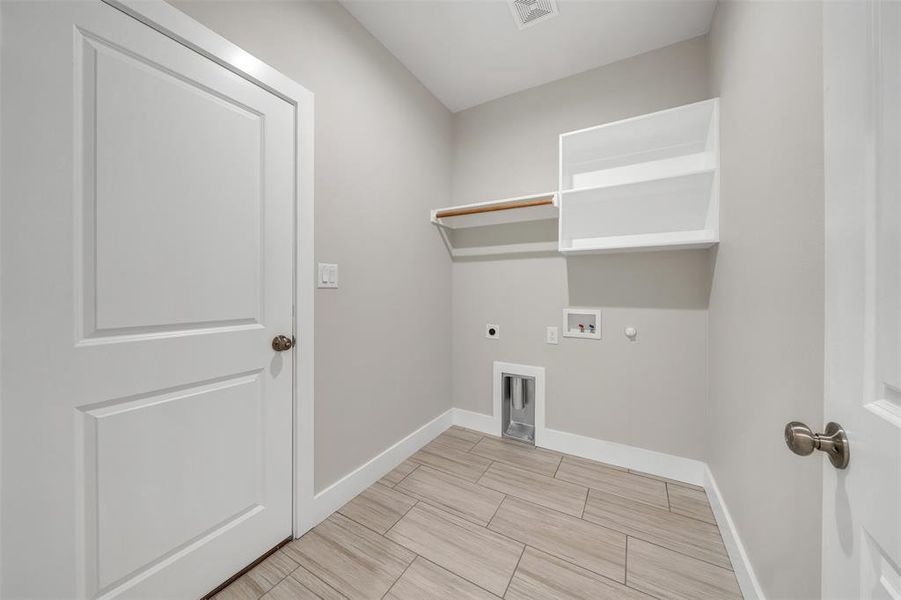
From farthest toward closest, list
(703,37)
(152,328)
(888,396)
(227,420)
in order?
1. (703,37)
2. (227,420)
3. (152,328)
4. (888,396)

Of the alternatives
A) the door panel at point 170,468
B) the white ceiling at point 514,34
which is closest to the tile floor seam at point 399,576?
the door panel at point 170,468

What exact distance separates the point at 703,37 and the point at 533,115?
38.3 inches

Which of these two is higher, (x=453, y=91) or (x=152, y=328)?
(x=453, y=91)

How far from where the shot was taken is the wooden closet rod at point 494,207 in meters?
2.03

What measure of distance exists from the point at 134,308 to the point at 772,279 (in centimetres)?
199

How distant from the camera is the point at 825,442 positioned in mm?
529

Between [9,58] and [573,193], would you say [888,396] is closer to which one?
[573,193]

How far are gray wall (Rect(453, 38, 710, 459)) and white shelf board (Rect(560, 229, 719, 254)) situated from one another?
16 centimetres

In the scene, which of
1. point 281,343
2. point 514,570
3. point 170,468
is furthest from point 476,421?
point 170,468

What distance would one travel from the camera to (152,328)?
1056mm

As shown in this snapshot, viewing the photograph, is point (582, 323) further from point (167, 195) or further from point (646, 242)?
point (167, 195)

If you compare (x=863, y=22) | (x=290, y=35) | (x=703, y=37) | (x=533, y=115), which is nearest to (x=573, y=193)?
(x=533, y=115)

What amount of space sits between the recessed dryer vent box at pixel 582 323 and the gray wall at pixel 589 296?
0.05 m

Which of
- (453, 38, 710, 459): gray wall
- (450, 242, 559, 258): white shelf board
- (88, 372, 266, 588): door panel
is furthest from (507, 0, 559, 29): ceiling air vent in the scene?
(88, 372, 266, 588): door panel
